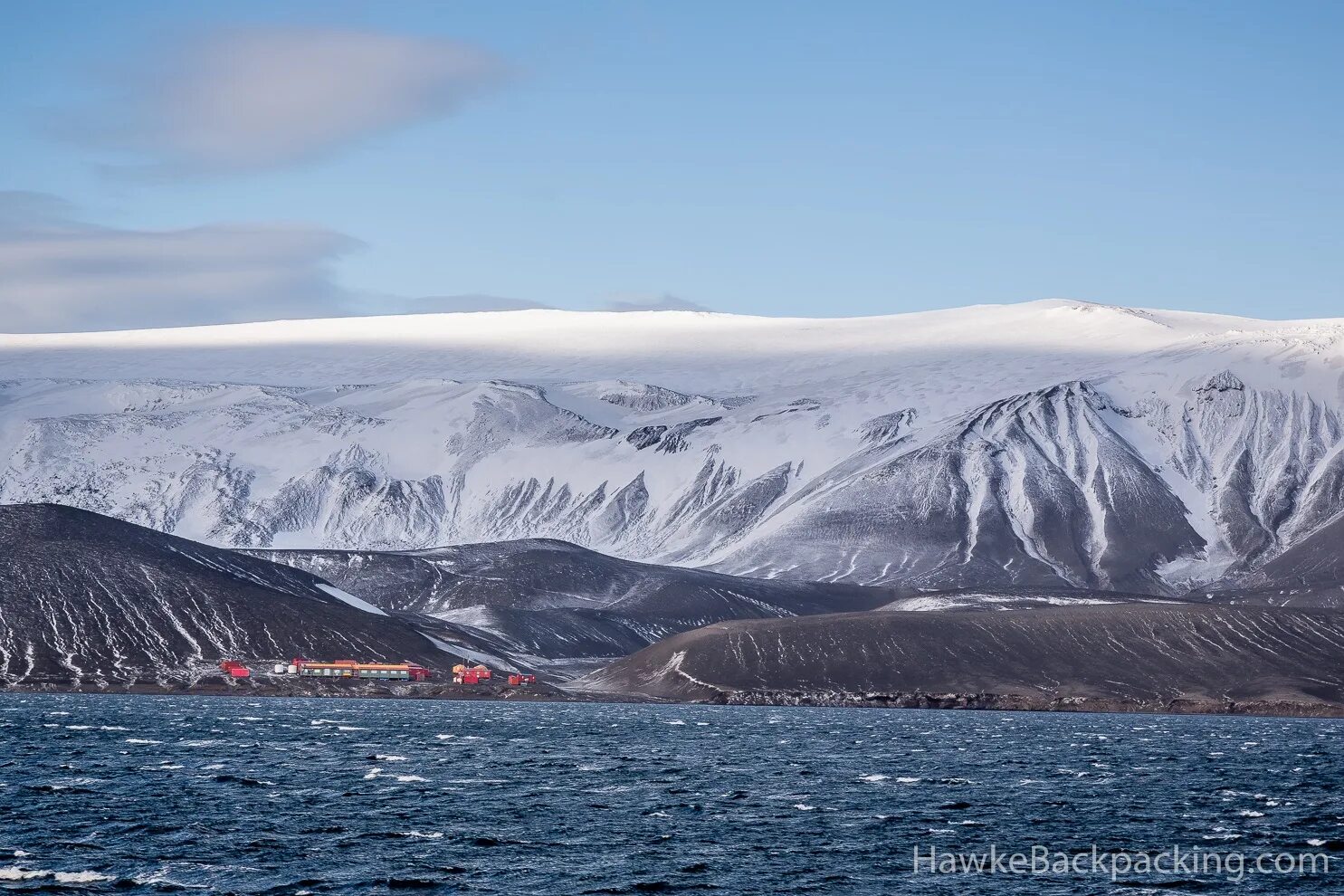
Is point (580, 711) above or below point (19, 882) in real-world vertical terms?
below

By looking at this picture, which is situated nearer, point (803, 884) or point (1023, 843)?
point (803, 884)

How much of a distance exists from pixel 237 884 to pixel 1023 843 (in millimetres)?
32249

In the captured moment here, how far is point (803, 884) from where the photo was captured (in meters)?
64.0

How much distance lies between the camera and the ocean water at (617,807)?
64.8 metres

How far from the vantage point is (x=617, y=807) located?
282 ft

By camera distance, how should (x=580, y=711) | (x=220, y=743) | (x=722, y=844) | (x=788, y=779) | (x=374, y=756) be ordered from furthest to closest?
(x=580, y=711) → (x=220, y=743) → (x=374, y=756) → (x=788, y=779) → (x=722, y=844)

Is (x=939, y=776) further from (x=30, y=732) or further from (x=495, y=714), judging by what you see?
(x=495, y=714)

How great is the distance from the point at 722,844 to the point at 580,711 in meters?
119

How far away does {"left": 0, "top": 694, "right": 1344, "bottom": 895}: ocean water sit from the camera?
64.8 meters

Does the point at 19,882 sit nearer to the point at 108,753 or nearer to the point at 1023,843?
the point at 1023,843

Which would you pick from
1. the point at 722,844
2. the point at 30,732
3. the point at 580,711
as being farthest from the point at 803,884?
the point at 580,711

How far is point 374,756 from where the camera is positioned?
111 m

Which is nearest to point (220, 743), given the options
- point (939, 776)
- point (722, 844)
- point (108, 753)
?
point (108, 753)

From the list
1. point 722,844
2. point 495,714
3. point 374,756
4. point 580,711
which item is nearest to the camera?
point 722,844
